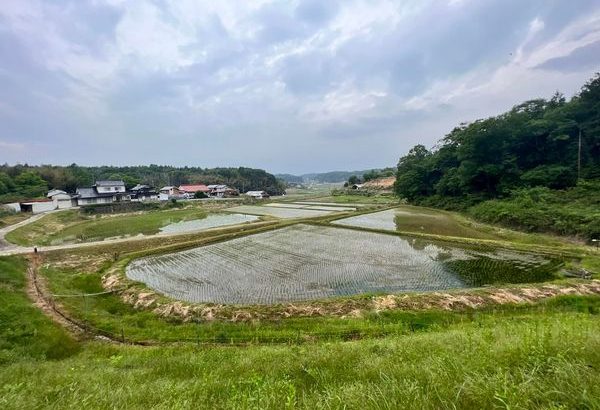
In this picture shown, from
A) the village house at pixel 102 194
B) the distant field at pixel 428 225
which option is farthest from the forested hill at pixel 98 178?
the distant field at pixel 428 225

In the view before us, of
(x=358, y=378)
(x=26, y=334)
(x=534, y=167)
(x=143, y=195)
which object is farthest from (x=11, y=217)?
(x=534, y=167)

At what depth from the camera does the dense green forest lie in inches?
1009

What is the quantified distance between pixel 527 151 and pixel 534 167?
344 cm

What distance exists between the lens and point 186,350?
26.9 ft

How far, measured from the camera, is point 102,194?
5016cm

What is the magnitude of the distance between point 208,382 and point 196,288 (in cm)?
1006

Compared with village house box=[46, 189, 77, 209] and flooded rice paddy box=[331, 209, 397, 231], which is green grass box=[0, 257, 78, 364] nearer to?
flooded rice paddy box=[331, 209, 397, 231]

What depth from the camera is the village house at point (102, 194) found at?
157ft

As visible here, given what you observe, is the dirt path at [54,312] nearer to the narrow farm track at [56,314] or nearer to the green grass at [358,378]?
the narrow farm track at [56,314]

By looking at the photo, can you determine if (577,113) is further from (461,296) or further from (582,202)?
(461,296)

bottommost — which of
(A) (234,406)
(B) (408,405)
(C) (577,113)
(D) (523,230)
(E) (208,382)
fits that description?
(D) (523,230)

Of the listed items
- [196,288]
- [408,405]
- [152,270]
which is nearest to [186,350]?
[196,288]

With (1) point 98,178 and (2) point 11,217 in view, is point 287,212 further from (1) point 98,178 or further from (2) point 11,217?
(1) point 98,178

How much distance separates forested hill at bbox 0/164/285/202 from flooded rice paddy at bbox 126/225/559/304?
45187mm
